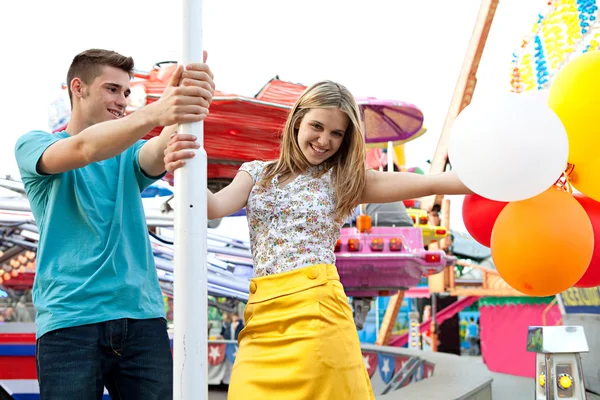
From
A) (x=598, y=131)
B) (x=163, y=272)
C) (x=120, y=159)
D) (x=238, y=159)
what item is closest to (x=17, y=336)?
(x=163, y=272)

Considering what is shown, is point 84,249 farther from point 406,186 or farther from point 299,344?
point 406,186

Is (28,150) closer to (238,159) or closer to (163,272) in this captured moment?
(238,159)

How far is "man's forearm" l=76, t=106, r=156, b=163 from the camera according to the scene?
4.42 feet

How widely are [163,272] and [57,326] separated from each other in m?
5.02

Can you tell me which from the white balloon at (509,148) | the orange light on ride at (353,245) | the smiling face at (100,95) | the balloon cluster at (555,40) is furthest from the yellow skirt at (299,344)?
the orange light on ride at (353,245)

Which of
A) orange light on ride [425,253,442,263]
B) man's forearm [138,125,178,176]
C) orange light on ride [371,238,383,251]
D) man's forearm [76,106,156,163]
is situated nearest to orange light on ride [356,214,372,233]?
orange light on ride [371,238,383,251]

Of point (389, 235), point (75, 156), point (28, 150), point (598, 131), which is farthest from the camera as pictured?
point (389, 235)

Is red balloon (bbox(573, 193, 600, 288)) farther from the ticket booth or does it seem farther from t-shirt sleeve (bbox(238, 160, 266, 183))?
the ticket booth

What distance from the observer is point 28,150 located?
1612 millimetres

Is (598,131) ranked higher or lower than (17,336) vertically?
higher

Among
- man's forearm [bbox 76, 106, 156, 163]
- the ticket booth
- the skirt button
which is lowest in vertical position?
the ticket booth

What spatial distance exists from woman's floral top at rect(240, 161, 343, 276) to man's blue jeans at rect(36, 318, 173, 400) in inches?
13.3

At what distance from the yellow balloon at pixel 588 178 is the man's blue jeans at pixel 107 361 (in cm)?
134

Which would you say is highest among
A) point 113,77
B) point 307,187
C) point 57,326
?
point 113,77
